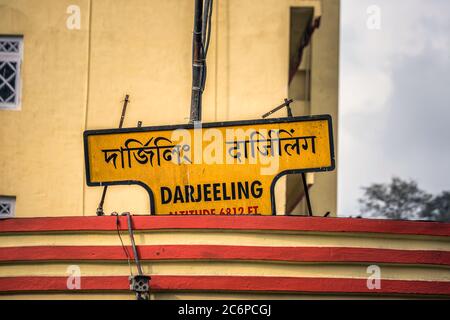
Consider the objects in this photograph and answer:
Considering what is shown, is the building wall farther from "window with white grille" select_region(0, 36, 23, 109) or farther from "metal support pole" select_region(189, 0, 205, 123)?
"metal support pole" select_region(189, 0, 205, 123)

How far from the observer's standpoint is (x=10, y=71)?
13805 millimetres

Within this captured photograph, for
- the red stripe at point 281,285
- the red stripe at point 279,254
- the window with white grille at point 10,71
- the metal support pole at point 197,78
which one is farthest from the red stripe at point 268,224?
Result: the window with white grille at point 10,71

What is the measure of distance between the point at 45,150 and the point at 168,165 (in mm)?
3971

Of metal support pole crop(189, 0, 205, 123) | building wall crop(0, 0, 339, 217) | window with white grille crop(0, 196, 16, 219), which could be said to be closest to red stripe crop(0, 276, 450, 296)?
metal support pole crop(189, 0, 205, 123)

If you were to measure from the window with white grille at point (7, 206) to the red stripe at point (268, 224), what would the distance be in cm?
462

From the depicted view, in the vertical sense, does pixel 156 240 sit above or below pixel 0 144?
below

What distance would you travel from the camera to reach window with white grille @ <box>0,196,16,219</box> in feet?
44.3

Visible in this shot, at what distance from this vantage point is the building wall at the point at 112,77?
44.4 feet

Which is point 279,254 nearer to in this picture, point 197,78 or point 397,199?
point 197,78

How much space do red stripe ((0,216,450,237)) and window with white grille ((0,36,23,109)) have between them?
510cm

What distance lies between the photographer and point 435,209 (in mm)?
42562

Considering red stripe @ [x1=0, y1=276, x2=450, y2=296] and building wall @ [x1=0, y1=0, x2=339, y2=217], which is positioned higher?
building wall @ [x1=0, y1=0, x2=339, y2=217]
